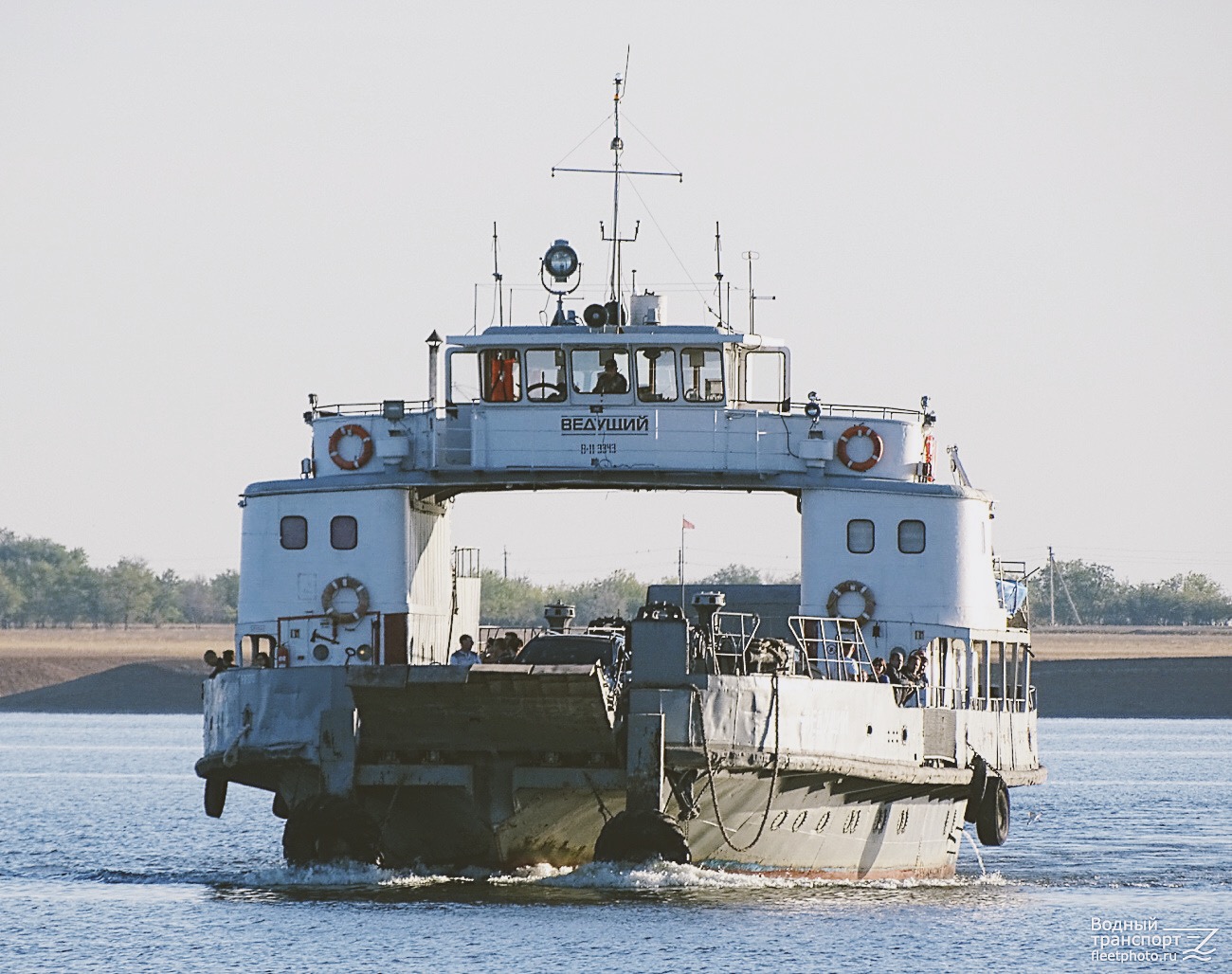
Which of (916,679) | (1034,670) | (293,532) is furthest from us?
(1034,670)

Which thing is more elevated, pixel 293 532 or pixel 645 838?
pixel 293 532

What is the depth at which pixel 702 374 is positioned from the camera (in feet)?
110

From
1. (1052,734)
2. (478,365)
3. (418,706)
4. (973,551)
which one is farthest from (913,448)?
(1052,734)

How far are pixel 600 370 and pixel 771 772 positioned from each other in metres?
6.90

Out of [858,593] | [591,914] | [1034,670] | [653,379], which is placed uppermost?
[653,379]

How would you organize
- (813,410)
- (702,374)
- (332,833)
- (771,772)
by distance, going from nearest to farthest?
(771,772) → (332,833) → (813,410) → (702,374)

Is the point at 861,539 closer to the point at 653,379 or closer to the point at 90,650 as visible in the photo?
the point at 653,379

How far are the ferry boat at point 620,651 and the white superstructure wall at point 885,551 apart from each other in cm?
3

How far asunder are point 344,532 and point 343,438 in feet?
4.27

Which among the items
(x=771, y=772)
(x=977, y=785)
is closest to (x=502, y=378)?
(x=771, y=772)

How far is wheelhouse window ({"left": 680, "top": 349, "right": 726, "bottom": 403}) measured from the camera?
110 ft

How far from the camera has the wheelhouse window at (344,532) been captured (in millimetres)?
32438

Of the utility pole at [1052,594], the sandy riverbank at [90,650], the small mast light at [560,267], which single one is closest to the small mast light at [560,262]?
the small mast light at [560,267]

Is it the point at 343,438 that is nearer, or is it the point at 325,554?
the point at 325,554
